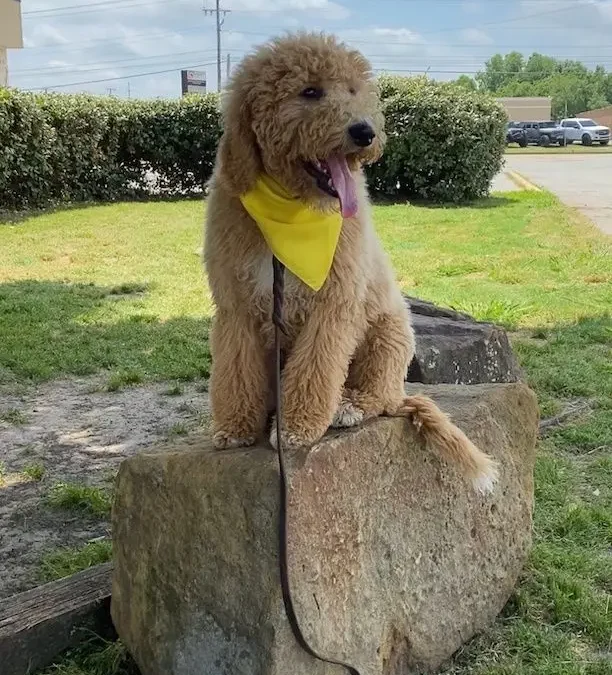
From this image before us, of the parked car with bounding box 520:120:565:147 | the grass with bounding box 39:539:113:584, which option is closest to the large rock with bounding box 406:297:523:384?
the grass with bounding box 39:539:113:584

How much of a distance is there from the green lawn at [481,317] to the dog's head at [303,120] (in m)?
2.01

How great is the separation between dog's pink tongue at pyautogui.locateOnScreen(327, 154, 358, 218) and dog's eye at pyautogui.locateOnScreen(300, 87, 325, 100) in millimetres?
214

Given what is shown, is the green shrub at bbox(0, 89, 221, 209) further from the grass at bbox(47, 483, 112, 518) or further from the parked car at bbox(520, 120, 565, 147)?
the parked car at bbox(520, 120, 565, 147)

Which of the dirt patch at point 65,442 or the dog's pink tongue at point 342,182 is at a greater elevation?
the dog's pink tongue at point 342,182

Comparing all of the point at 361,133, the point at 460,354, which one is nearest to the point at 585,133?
the point at 460,354

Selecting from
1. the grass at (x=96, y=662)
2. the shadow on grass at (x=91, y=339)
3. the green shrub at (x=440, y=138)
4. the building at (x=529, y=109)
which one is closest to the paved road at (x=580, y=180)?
the green shrub at (x=440, y=138)

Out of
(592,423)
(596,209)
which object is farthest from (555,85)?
(592,423)

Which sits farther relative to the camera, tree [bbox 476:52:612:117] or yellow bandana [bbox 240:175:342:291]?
tree [bbox 476:52:612:117]

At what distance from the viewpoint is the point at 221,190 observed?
10.1ft

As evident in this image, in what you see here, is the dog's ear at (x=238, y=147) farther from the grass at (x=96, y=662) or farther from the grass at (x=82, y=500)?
the grass at (x=82, y=500)

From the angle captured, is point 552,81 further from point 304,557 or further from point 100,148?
point 304,557

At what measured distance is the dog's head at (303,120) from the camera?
2.73 m

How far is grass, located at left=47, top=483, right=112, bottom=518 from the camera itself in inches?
181

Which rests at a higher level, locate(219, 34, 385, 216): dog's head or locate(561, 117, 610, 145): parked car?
locate(561, 117, 610, 145): parked car
